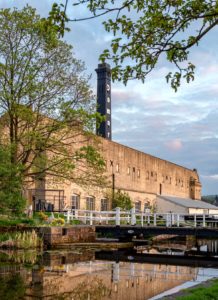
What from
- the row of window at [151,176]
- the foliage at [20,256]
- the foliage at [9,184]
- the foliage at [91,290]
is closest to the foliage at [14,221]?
the foliage at [9,184]

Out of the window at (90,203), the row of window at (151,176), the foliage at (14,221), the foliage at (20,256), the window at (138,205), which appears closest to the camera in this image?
the foliage at (20,256)

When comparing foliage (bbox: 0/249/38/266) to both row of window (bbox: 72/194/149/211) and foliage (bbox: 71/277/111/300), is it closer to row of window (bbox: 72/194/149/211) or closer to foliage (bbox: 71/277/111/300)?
foliage (bbox: 71/277/111/300)

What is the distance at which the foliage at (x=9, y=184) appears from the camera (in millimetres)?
24578

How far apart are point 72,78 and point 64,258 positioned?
494 inches

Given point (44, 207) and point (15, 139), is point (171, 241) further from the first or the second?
point (15, 139)

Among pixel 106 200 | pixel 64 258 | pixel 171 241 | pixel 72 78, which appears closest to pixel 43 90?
pixel 72 78

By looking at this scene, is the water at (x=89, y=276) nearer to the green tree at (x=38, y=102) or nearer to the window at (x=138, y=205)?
the green tree at (x=38, y=102)

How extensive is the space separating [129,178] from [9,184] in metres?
26.8

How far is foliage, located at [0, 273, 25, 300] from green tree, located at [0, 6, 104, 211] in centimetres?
1220

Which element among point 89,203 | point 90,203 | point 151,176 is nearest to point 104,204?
point 90,203

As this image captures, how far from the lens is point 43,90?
92.2 ft

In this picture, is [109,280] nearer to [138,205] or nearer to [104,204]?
[104,204]

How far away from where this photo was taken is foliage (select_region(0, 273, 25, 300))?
12.0 meters

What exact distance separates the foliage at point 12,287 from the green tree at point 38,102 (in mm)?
12201
